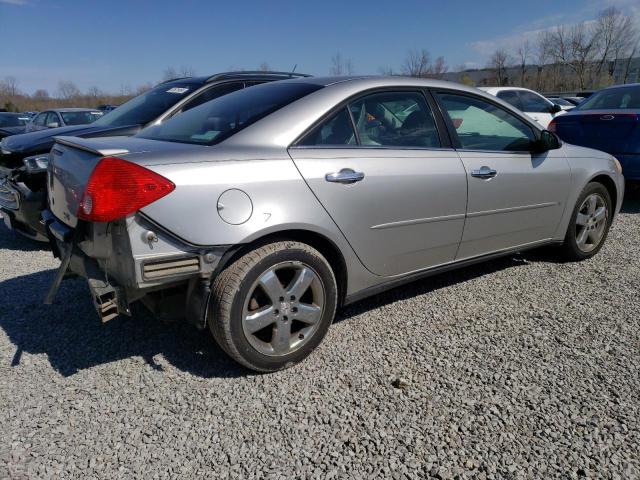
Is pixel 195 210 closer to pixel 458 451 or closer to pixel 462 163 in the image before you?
pixel 458 451

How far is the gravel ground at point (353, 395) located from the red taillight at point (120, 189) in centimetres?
96

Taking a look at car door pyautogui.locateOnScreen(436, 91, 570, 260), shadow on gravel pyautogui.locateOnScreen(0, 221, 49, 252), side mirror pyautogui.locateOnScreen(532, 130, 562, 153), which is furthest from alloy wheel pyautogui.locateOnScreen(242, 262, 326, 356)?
shadow on gravel pyautogui.locateOnScreen(0, 221, 49, 252)

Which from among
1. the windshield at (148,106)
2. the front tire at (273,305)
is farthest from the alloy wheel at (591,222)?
the windshield at (148,106)

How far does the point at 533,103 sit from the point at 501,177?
875 centimetres

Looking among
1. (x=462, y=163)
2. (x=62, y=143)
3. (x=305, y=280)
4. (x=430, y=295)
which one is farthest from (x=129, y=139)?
(x=430, y=295)

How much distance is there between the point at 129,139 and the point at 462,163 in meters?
2.11

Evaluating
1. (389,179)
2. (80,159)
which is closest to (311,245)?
(389,179)

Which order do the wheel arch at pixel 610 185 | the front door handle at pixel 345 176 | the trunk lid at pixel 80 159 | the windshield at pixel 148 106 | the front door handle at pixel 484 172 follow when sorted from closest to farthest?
the trunk lid at pixel 80 159
the front door handle at pixel 345 176
the front door handle at pixel 484 172
the wheel arch at pixel 610 185
the windshield at pixel 148 106

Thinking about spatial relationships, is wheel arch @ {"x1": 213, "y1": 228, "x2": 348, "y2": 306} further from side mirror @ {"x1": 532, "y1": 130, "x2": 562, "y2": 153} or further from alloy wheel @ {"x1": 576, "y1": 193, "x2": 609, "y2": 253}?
alloy wheel @ {"x1": 576, "y1": 193, "x2": 609, "y2": 253}

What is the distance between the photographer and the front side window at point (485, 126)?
11.4 ft

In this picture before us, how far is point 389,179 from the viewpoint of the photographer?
114 inches

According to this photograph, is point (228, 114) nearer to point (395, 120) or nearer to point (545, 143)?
point (395, 120)

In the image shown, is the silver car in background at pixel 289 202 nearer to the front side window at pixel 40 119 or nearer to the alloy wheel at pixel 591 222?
the alloy wheel at pixel 591 222

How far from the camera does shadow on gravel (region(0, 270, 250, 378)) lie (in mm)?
2785
